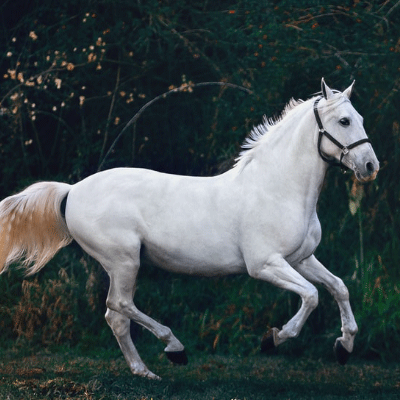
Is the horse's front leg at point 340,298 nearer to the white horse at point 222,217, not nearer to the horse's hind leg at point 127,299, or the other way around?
the white horse at point 222,217

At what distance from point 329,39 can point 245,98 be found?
106 centimetres

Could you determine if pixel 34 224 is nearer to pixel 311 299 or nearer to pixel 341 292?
pixel 311 299

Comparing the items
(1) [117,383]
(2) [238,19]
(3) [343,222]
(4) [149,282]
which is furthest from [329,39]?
(1) [117,383]

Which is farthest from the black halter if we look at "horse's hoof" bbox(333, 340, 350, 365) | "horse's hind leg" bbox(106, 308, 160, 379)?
"horse's hind leg" bbox(106, 308, 160, 379)

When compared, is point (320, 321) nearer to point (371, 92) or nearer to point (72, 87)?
point (371, 92)

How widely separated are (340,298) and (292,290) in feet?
1.64

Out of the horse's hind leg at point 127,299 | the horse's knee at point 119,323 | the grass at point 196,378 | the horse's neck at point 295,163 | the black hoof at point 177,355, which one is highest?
the horse's neck at point 295,163

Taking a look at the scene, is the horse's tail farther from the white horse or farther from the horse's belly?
the horse's belly

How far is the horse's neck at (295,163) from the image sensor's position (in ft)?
18.7

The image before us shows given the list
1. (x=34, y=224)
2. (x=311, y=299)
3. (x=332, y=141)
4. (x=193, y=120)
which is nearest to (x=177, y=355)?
(x=311, y=299)

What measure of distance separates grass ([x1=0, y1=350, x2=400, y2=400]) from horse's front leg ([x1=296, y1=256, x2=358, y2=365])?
1.13 ft

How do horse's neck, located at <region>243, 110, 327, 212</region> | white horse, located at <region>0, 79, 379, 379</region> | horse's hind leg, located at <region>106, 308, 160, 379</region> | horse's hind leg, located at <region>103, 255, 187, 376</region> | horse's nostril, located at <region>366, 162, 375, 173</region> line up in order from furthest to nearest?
horse's hind leg, located at <region>106, 308, 160, 379</region> → horse's hind leg, located at <region>103, 255, 187, 376</region> → horse's neck, located at <region>243, 110, 327, 212</region> → white horse, located at <region>0, 79, 379, 379</region> → horse's nostril, located at <region>366, 162, 375, 173</region>

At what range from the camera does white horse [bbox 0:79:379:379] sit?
5.57 m

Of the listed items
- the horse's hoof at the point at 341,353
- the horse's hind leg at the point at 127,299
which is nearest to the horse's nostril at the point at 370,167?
the horse's hoof at the point at 341,353
